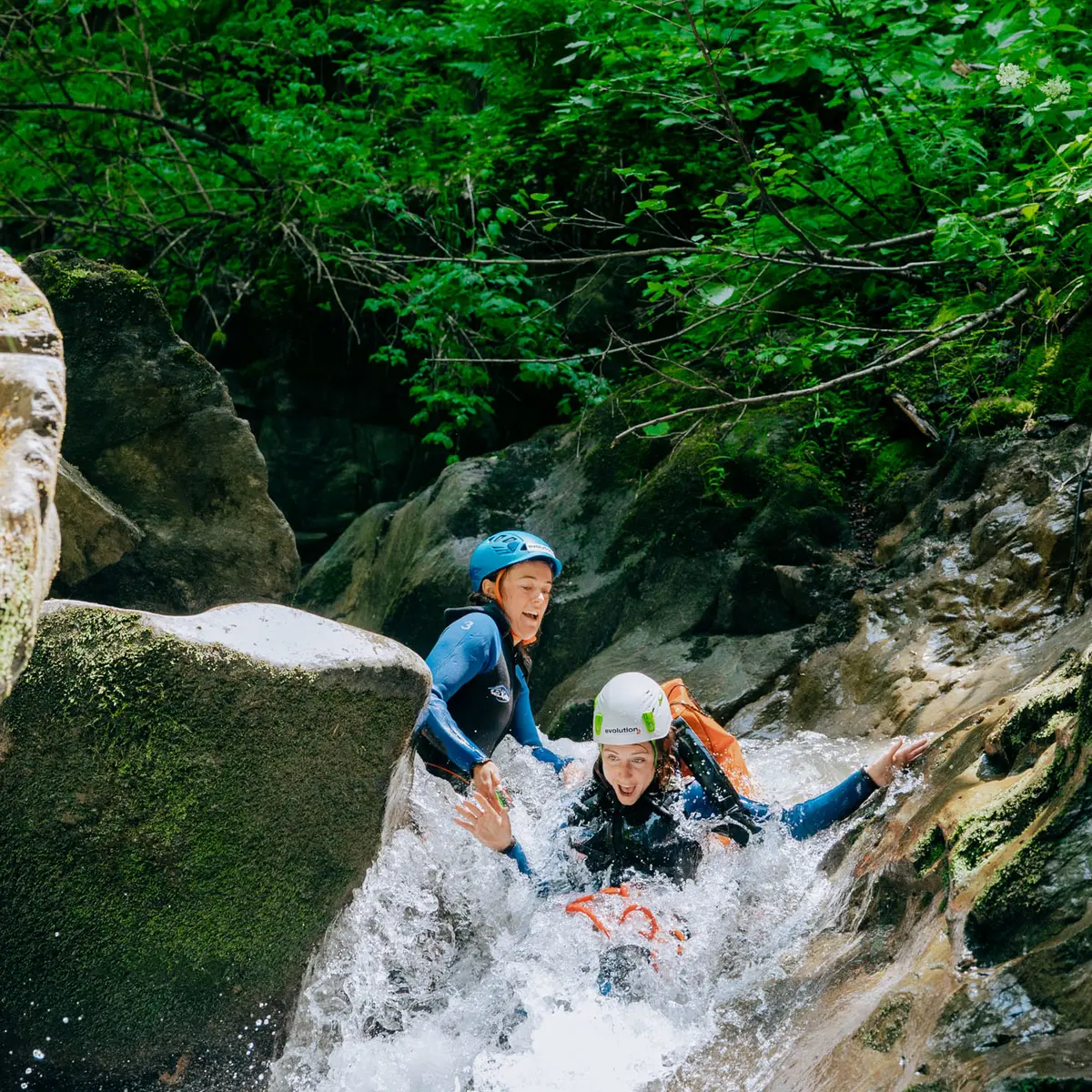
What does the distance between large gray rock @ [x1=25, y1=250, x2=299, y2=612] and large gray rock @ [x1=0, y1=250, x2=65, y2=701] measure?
326cm

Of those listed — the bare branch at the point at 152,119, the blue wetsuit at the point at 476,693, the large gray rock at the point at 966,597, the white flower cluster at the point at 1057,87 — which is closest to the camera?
the white flower cluster at the point at 1057,87

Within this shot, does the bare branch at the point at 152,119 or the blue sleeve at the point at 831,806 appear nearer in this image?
the blue sleeve at the point at 831,806

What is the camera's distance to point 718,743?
183 inches

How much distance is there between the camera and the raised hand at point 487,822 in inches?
157

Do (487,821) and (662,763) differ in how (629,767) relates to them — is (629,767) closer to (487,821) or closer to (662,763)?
(662,763)

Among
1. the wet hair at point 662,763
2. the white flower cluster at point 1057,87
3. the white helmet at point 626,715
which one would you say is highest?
the white flower cluster at point 1057,87

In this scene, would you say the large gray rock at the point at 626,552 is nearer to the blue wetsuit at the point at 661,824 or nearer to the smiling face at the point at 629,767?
the blue wetsuit at the point at 661,824

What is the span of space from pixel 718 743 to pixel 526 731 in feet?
3.83

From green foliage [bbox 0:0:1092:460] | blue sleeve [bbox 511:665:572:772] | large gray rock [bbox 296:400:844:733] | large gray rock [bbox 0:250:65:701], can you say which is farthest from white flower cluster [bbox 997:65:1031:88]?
large gray rock [bbox 0:250:65:701]

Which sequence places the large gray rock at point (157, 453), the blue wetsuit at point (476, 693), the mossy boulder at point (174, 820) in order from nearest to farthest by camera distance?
the mossy boulder at point (174, 820) → the blue wetsuit at point (476, 693) → the large gray rock at point (157, 453)

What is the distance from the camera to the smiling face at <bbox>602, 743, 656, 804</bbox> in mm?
4125

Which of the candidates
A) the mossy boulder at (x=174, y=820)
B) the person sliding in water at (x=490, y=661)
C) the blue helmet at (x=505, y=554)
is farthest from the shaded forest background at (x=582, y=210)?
the mossy boulder at (x=174, y=820)

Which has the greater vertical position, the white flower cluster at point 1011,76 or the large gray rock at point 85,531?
the white flower cluster at point 1011,76

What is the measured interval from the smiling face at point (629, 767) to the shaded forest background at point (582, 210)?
1.68 m
